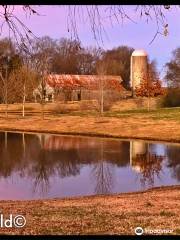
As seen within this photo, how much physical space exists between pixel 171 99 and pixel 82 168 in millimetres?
46429

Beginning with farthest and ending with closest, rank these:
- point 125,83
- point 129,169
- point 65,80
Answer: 1. point 125,83
2. point 65,80
3. point 129,169

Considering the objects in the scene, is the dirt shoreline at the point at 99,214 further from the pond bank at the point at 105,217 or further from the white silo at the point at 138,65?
the white silo at the point at 138,65

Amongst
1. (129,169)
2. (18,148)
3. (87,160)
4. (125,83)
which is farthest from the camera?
(125,83)

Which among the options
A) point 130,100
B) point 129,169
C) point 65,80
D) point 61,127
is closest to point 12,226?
point 129,169

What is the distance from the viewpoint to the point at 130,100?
67500mm

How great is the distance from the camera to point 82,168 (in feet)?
67.5

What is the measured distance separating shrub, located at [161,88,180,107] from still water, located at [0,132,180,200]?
112 ft

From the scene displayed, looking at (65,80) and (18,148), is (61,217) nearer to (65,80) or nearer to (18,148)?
(18,148)

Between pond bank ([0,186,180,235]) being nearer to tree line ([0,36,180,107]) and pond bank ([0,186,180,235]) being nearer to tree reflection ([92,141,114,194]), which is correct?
tree reflection ([92,141,114,194])
